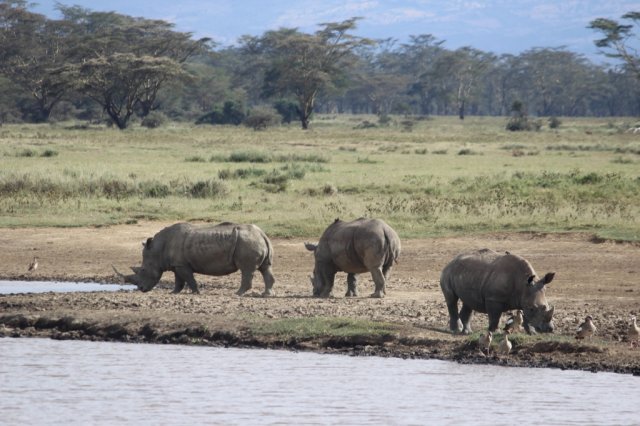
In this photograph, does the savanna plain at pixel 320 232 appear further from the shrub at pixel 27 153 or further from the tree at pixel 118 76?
the tree at pixel 118 76

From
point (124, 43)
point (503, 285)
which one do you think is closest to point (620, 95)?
point (124, 43)

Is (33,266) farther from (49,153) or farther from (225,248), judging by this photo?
(49,153)

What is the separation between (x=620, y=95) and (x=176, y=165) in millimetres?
93411

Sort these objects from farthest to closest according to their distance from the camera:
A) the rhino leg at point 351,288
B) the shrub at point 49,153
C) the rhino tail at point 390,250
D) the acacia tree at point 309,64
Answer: the acacia tree at point 309,64 → the shrub at point 49,153 → the rhino leg at point 351,288 → the rhino tail at point 390,250

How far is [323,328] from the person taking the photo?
538 inches

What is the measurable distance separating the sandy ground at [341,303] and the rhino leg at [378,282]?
0.58ft

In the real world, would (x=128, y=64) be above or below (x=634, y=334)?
above

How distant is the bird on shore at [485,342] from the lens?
1238 centimetres

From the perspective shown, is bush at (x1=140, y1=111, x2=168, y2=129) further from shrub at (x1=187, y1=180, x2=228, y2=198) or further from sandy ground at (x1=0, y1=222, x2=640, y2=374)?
sandy ground at (x1=0, y1=222, x2=640, y2=374)

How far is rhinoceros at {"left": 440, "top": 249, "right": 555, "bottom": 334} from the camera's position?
12.6 m

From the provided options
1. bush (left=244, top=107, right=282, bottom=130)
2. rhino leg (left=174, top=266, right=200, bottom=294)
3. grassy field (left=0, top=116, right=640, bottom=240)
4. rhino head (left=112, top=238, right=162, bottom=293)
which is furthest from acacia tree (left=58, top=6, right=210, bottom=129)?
rhino leg (left=174, top=266, right=200, bottom=294)

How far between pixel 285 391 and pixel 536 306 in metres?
2.84

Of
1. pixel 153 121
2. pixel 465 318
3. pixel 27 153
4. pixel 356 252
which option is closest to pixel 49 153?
pixel 27 153

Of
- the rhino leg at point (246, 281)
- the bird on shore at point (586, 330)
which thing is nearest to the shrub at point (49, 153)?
the rhino leg at point (246, 281)
